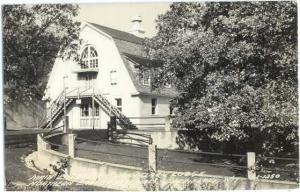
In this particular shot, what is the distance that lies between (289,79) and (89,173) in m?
5.37

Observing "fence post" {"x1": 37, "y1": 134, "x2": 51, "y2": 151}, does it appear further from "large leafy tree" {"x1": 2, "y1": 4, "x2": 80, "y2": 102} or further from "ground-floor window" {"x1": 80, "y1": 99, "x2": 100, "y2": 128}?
"ground-floor window" {"x1": 80, "y1": 99, "x2": 100, "y2": 128}

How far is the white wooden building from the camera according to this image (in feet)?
83.4

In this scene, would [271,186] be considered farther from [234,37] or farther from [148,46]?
[148,46]

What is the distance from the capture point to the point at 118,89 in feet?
86.9

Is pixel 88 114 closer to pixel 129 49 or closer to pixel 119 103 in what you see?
pixel 119 103

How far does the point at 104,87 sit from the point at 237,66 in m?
14.4

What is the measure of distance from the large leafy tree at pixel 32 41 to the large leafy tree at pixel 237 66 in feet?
9.70

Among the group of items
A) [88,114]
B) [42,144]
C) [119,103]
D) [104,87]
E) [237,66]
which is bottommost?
[42,144]

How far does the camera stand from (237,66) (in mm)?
13773

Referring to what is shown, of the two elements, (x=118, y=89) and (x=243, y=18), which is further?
(x=118, y=89)

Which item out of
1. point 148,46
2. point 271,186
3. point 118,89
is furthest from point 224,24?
point 118,89

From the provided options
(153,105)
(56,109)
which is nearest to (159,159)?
(153,105)

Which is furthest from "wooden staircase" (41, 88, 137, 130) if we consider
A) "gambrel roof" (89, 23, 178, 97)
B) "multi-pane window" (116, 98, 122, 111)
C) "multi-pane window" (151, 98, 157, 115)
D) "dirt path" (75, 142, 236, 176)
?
"dirt path" (75, 142, 236, 176)

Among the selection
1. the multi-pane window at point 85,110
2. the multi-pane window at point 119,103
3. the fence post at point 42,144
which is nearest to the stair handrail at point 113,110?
the multi-pane window at point 119,103
